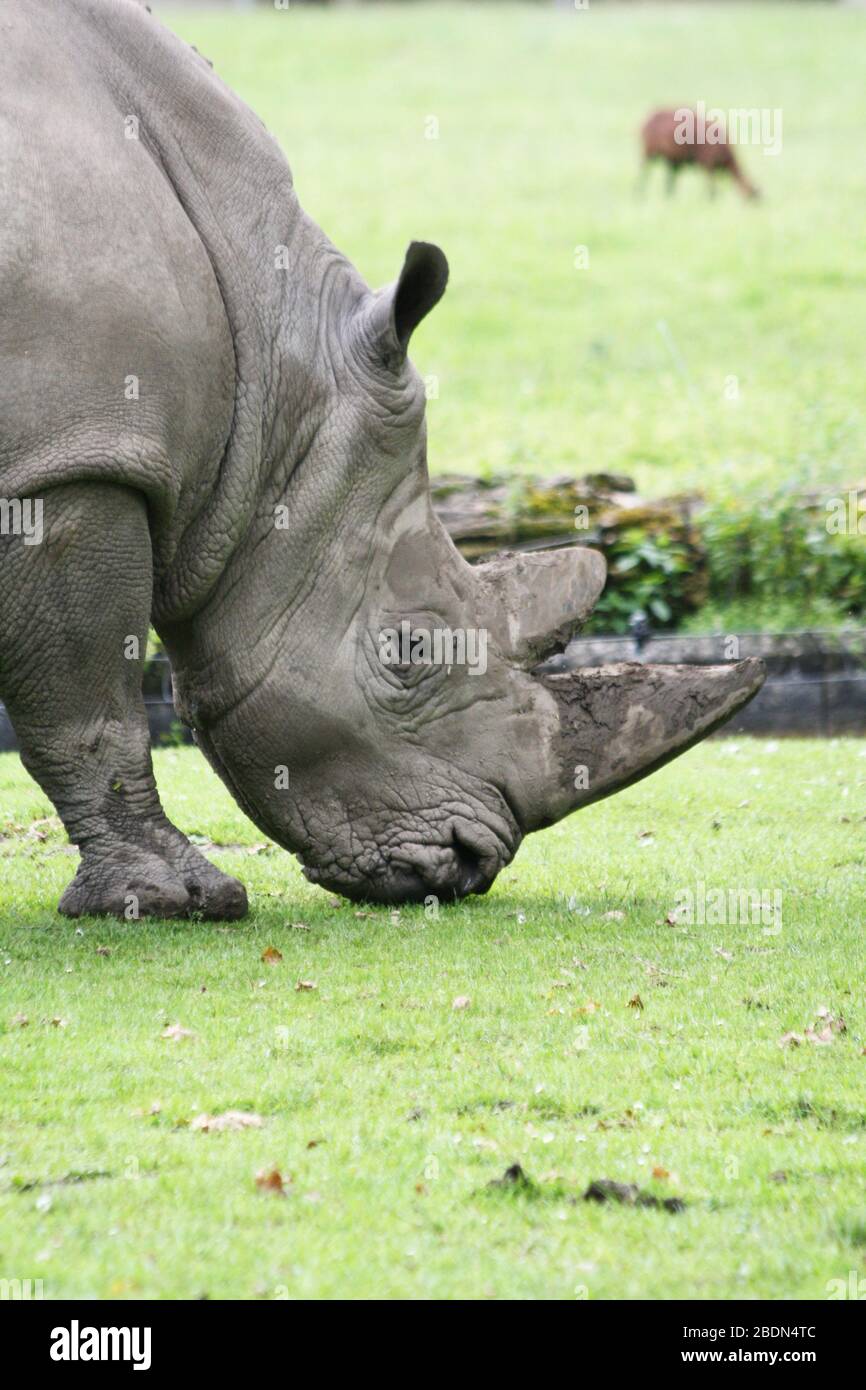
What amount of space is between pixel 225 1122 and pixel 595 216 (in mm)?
26552

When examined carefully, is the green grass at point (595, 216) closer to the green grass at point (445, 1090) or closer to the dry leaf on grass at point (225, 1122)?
the green grass at point (445, 1090)

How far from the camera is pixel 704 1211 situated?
4230mm

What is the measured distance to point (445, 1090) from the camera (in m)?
5.07

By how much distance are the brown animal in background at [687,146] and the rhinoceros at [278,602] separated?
23055 millimetres

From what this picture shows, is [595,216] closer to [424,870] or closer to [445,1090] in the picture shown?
[424,870]

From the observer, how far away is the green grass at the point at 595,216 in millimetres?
19062

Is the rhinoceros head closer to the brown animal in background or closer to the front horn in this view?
the front horn

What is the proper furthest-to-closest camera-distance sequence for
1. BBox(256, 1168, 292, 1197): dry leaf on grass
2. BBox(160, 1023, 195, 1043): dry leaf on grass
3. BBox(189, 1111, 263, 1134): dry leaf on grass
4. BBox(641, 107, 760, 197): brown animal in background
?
BBox(641, 107, 760, 197): brown animal in background
BBox(160, 1023, 195, 1043): dry leaf on grass
BBox(189, 1111, 263, 1134): dry leaf on grass
BBox(256, 1168, 292, 1197): dry leaf on grass

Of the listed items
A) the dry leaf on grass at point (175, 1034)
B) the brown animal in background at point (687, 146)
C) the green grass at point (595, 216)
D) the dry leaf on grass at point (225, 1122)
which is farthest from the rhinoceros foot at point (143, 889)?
the brown animal in background at point (687, 146)

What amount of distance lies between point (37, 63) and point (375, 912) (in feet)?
10.5

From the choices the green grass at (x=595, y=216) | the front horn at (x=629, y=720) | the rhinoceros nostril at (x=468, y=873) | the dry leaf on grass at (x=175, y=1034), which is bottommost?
the dry leaf on grass at (x=175, y=1034)

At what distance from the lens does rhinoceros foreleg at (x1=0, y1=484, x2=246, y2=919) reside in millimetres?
6523

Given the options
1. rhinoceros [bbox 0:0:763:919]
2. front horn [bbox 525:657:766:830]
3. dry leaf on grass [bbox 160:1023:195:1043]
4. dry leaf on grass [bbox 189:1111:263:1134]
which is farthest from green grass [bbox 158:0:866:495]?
dry leaf on grass [bbox 189:1111:263:1134]

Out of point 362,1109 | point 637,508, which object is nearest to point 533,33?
point 637,508
